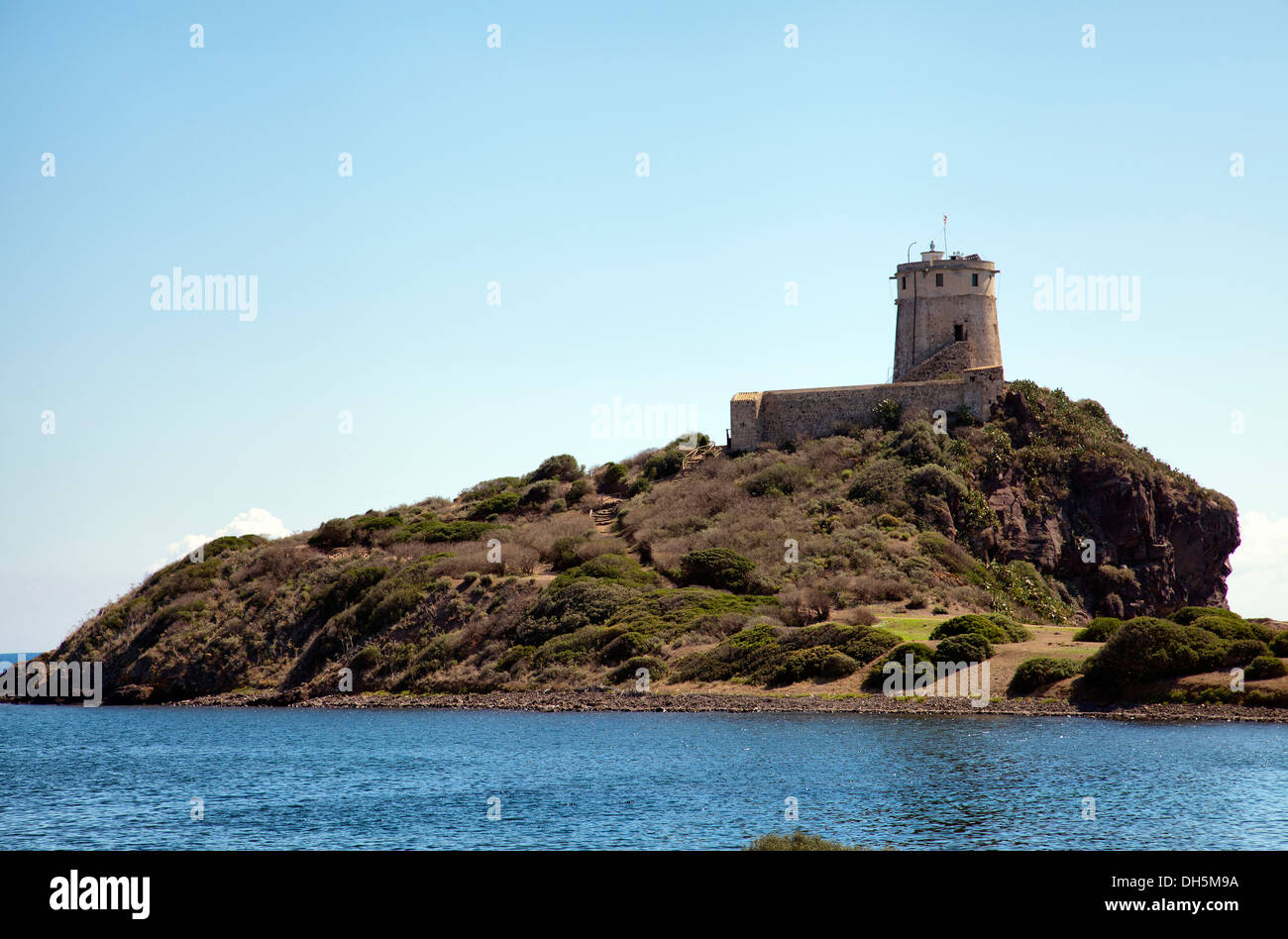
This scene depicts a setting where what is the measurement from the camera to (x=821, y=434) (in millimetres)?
84500

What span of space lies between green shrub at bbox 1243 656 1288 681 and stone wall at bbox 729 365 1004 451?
34417 millimetres

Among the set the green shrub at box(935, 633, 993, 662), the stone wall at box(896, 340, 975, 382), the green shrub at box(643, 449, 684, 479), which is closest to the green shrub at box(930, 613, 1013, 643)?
the green shrub at box(935, 633, 993, 662)

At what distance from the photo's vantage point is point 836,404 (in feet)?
278

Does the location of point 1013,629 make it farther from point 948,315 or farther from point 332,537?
point 332,537

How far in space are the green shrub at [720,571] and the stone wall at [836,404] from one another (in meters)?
16.6

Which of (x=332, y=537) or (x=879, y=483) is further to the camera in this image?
(x=332, y=537)

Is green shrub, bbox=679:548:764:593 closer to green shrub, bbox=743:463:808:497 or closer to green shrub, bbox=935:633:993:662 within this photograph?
green shrub, bbox=743:463:808:497

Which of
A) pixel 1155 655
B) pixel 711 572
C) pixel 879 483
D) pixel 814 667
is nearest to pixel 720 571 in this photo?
pixel 711 572

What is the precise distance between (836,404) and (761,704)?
118ft

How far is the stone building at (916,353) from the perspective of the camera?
8456 centimetres

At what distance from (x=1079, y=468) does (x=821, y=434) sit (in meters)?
16.2

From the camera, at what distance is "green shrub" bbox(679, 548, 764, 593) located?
226 feet
